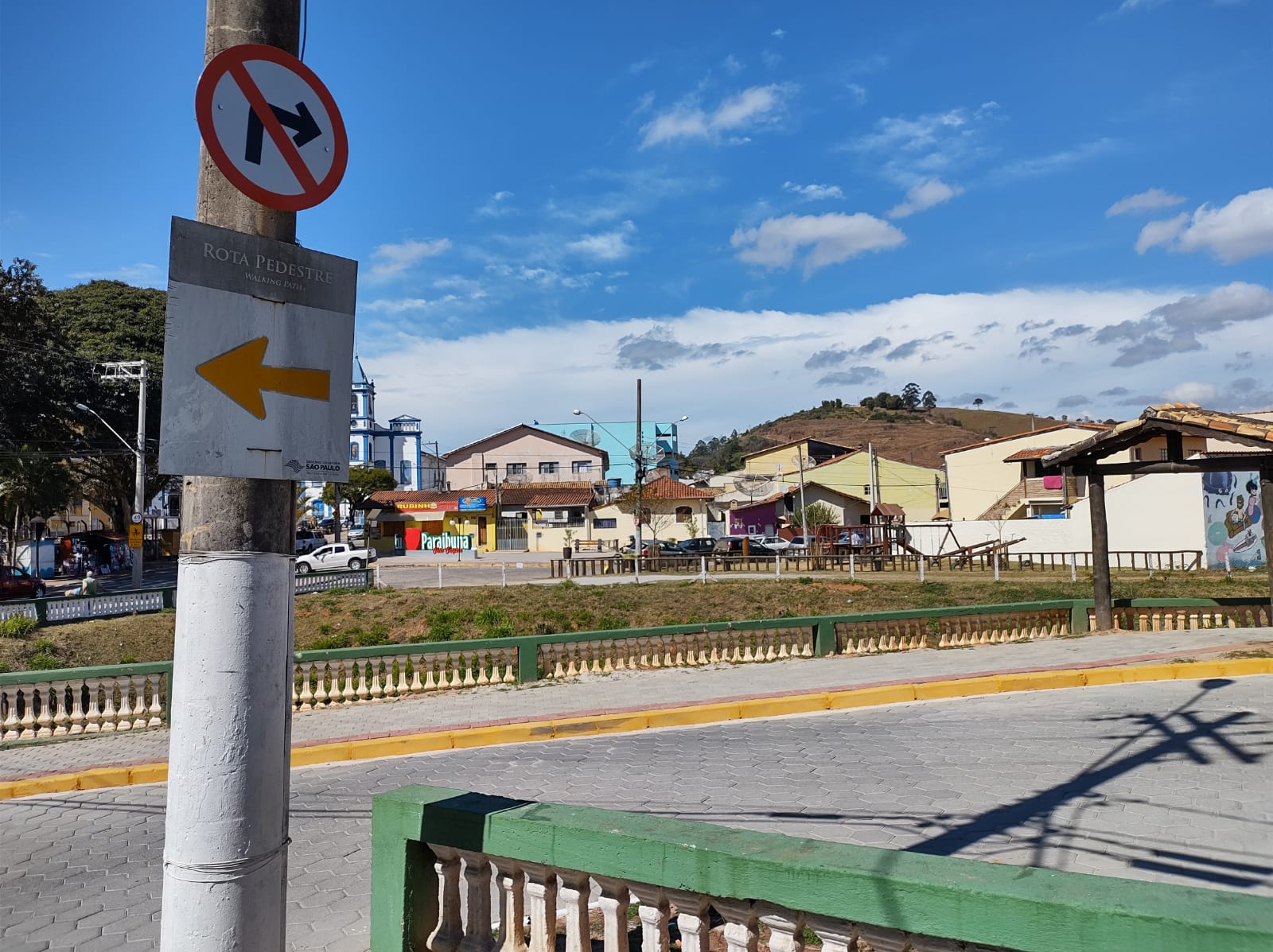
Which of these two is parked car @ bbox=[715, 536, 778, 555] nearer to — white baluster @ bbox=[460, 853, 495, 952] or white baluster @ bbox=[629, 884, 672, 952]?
white baluster @ bbox=[460, 853, 495, 952]

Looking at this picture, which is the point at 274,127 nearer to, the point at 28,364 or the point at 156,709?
the point at 156,709

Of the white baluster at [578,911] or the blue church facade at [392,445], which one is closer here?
the white baluster at [578,911]

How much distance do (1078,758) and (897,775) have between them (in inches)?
70.4

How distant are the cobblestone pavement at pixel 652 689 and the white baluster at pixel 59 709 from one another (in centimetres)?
36

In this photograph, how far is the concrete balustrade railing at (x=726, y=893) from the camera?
7.47ft

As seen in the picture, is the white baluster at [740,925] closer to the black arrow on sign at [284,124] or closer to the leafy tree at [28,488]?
the black arrow on sign at [284,124]

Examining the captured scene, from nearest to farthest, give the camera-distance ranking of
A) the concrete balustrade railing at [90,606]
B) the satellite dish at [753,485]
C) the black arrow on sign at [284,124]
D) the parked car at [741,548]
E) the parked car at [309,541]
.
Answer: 1. the black arrow on sign at [284,124]
2. the concrete balustrade railing at [90,606]
3. the parked car at [741,548]
4. the parked car at [309,541]
5. the satellite dish at [753,485]

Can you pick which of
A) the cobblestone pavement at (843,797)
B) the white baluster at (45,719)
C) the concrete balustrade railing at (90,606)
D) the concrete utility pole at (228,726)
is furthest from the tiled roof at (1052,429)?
the concrete utility pole at (228,726)

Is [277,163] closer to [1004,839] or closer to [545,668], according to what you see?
[1004,839]

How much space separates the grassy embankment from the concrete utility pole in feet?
64.5

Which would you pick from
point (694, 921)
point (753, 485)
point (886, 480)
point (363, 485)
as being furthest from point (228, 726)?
point (753, 485)

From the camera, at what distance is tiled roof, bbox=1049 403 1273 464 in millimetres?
14203

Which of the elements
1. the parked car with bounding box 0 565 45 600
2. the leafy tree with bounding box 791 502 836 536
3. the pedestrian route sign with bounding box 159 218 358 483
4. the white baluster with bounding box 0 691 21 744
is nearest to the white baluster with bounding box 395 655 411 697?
the white baluster with bounding box 0 691 21 744

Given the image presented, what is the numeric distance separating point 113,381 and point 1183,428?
42870mm
